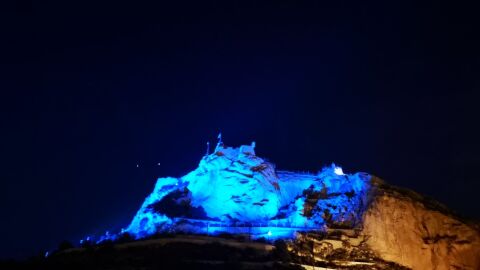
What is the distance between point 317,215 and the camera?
62.9 metres

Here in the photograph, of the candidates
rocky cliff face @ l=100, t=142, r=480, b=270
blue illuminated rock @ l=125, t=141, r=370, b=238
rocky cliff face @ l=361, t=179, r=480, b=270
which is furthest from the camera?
blue illuminated rock @ l=125, t=141, r=370, b=238

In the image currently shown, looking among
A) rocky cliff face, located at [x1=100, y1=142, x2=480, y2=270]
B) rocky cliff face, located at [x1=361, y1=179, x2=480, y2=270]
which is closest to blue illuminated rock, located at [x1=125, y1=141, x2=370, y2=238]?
rocky cliff face, located at [x1=100, y1=142, x2=480, y2=270]

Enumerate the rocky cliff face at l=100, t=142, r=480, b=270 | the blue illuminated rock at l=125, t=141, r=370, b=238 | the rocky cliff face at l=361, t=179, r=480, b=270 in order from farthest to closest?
1. the blue illuminated rock at l=125, t=141, r=370, b=238
2. the rocky cliff face at l=361, t=179, r=480, b=270
3. the rocky cliff face at l=100, t=142, r=480, b=270

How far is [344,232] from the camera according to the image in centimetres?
5988

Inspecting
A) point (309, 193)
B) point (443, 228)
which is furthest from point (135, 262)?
point (443, 228)

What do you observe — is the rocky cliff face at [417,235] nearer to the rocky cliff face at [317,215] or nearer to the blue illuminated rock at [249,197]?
the rocky cliff face at [317,215]

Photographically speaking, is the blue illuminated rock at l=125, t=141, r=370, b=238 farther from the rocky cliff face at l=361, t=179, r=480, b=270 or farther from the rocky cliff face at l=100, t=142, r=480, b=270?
the rocky cliff face at l=361, t=179, r=480, b=270

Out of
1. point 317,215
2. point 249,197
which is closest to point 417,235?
point 317,215

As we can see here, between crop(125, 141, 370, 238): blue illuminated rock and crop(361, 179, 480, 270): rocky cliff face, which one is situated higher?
crop(125, 141, 370, 238): blue illuminated rock

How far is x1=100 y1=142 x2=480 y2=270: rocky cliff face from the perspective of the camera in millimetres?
58562

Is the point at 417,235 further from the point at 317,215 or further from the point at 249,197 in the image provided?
the point at 249,197

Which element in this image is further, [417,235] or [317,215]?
[317,215]

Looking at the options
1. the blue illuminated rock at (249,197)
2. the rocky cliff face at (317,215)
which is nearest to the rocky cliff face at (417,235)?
the rocky cliff face at (317,215)

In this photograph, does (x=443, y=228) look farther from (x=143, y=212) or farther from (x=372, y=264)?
(x=143, y=212)
